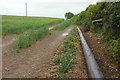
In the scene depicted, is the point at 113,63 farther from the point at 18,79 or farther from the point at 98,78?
the point at 18,79

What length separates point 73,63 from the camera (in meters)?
3.46

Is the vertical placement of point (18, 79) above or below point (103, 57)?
below

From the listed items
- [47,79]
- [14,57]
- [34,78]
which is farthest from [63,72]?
[14,57]

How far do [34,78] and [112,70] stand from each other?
184 cm

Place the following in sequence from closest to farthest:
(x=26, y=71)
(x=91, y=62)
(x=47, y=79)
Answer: (x=47, y=79) < (x=91, y=62) < (x=26, y=71)

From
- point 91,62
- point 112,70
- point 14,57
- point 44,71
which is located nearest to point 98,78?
point 91,62

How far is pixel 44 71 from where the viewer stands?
10.5 ft

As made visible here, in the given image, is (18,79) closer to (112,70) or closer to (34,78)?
(34,78)

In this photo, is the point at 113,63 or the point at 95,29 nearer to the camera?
the point at 113,63

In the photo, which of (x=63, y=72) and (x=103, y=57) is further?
(x=103, y=57)

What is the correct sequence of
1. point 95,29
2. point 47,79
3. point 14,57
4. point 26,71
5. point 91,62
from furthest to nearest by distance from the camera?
point 95,29 < point 14,57 < point 26,71 < point 91,62 < point 47,79

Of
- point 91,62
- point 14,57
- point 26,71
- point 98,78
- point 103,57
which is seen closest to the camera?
point 98,78

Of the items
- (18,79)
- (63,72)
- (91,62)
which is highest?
(91,62)

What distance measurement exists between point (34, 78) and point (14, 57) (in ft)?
6.12
